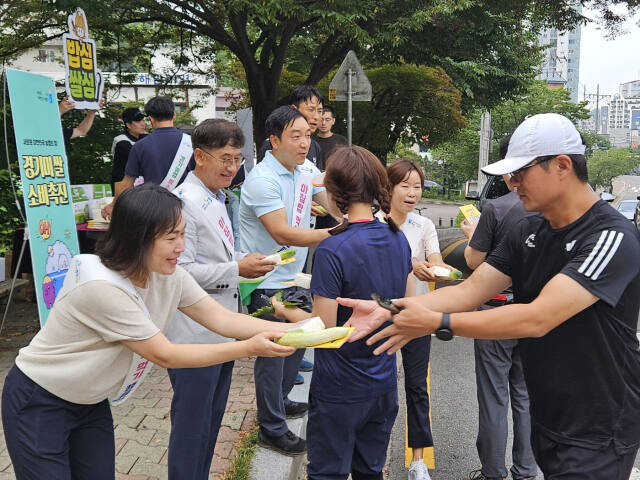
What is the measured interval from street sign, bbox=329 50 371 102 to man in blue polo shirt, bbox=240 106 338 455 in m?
4.16

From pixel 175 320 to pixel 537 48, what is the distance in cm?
1725

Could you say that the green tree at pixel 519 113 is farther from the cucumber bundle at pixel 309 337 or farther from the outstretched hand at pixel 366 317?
the cucumber bundle at pixel 309 337

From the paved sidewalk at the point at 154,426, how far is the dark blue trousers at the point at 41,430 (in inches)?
50.0

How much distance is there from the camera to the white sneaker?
11.6ft

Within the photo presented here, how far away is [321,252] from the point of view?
2434mm

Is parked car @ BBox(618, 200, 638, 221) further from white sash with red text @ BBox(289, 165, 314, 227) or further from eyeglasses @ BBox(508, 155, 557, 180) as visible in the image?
eyeglasses @ BBox(508, 155, 557, 180)

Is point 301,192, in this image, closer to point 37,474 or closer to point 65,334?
point 65,334

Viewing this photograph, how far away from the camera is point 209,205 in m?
2.84

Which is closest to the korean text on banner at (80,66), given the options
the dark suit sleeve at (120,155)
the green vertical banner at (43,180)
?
the dark suit sleeve at (120,155)

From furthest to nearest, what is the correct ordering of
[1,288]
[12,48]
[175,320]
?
[12,48] → [1,288] → [175,320]

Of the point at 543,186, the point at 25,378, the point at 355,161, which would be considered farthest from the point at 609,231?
the point at 25,378

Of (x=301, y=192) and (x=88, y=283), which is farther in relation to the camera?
(x=301, y=192)

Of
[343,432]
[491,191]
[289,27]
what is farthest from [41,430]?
[289,27]

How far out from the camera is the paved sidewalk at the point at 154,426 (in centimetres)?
348
